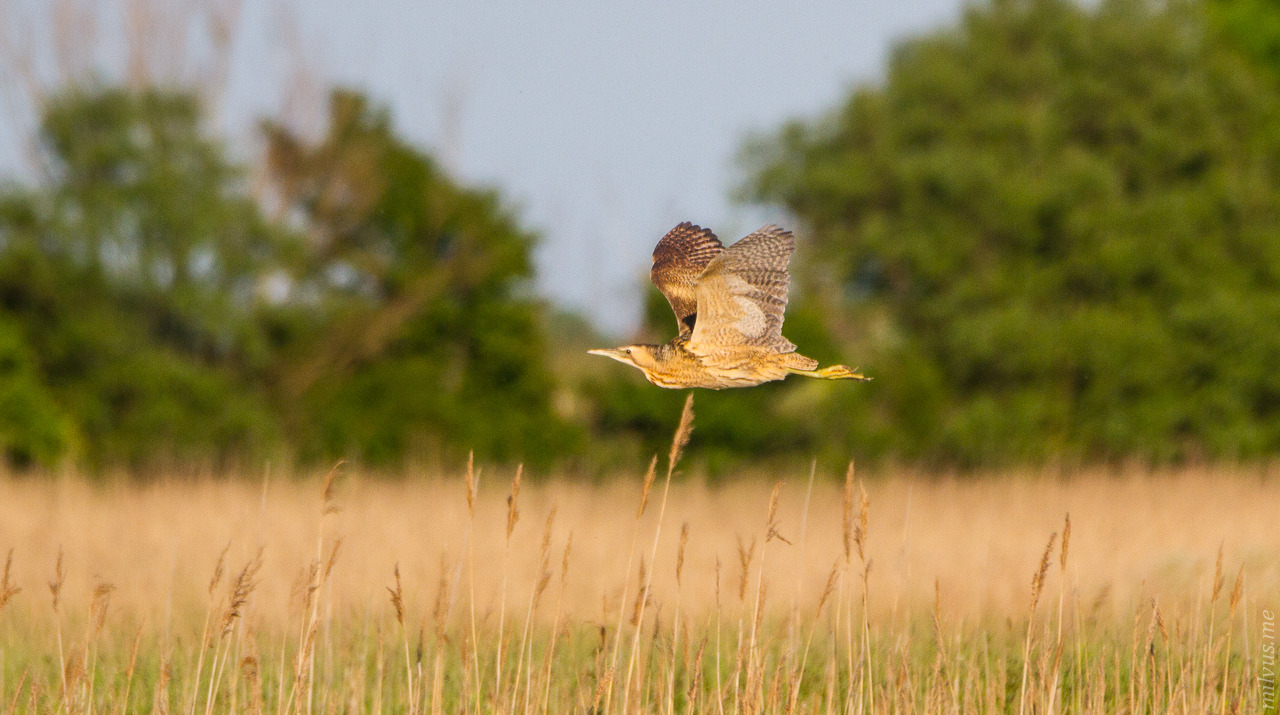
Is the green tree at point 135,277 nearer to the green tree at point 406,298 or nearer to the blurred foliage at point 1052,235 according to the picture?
the green tree at point 406,298

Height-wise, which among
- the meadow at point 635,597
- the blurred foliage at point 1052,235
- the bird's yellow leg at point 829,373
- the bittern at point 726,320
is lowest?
the meadow at point 635,597

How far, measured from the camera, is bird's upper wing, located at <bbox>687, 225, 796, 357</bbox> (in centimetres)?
281

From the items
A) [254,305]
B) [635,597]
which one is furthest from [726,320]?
[254,305]

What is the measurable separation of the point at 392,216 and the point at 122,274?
4.24m

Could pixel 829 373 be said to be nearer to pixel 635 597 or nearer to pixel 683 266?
pixel 683 266

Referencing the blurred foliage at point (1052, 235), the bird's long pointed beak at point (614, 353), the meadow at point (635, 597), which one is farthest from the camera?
the blurred foliage at point (1052, 235)

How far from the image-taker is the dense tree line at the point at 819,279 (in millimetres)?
15555

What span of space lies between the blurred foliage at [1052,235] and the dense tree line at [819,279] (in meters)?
0.05

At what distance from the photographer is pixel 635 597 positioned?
579cm

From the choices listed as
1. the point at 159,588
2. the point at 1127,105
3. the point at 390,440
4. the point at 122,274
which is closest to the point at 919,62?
the point at 1127,105

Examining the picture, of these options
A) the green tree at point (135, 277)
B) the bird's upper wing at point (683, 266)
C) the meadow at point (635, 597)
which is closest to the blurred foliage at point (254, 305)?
the green tree at point (135, 277)

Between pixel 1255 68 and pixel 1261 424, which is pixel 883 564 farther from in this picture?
pixel 1255 68

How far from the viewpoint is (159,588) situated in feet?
23.6

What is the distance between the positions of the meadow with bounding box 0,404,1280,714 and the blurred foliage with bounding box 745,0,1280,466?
356 cm
